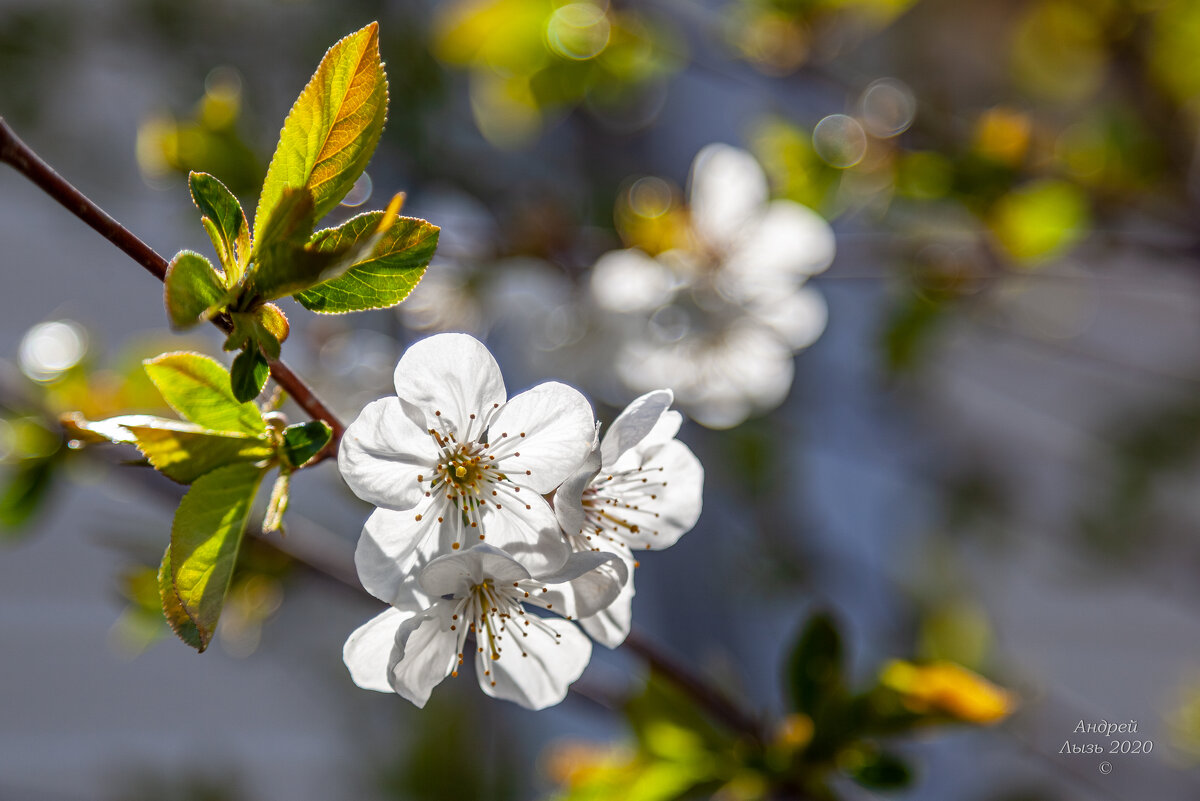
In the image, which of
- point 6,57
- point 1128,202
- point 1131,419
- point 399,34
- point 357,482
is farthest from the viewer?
point 1131,419

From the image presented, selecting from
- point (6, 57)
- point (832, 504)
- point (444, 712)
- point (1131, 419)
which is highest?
point (1131, 419)

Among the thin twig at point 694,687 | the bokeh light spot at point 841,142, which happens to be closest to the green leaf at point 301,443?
the thin twig at point 694,687

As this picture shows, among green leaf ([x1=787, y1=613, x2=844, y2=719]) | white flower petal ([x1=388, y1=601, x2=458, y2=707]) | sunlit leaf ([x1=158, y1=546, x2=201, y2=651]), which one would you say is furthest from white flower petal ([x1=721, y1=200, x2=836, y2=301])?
sunlit leaf ([x1=158, y1=546, x2=201, y2=651])

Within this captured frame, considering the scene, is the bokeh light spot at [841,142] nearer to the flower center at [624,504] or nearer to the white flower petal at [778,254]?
the white flower petal at [778,254]

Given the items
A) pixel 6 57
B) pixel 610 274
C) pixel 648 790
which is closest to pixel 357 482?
pixel 648 790

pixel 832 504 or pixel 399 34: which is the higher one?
pixel 399 34

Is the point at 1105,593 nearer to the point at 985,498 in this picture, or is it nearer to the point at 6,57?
the point at 985,498

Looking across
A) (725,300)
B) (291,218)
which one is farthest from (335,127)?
(725,300)
